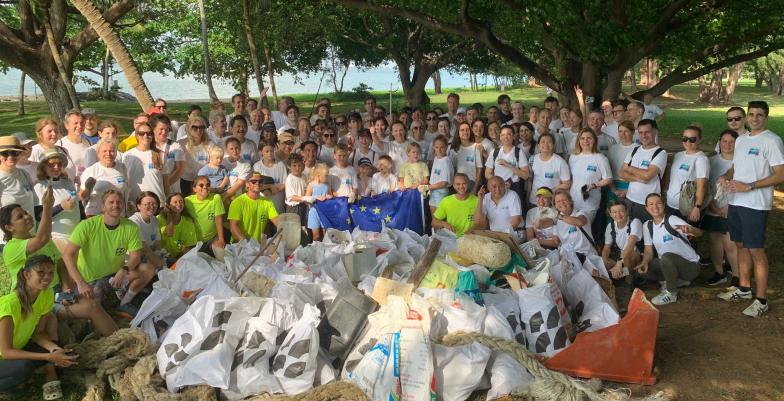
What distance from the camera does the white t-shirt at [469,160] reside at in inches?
309

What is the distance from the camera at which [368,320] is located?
465 centimetres

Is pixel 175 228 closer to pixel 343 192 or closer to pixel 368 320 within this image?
pixel 343 192

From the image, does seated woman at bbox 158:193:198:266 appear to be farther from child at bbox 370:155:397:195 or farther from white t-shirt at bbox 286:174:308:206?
child at bbox 370:155:397:195

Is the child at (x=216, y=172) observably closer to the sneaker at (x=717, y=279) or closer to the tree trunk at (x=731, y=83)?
the sneaker at (x=717, y=279)

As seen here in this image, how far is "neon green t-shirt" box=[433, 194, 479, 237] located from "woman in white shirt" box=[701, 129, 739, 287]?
7.76ft

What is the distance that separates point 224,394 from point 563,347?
7.80 ft

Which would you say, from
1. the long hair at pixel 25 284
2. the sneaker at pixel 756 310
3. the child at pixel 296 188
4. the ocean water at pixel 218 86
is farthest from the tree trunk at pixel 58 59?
the ocean water at pixel 218 86

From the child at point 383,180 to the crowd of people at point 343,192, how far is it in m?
0.02

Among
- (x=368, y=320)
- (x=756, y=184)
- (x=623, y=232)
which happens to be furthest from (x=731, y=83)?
(x=368, y=320)

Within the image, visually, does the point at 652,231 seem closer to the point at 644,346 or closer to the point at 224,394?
the point at 644,346

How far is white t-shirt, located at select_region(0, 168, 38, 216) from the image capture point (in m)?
5.55

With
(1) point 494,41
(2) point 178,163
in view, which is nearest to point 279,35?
(1) point 494,41

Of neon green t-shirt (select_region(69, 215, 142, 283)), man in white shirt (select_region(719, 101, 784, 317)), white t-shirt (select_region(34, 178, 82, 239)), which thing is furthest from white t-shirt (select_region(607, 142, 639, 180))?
white t-shirt (select_region(34, 178, 82, 239))

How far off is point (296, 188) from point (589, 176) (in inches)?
128
